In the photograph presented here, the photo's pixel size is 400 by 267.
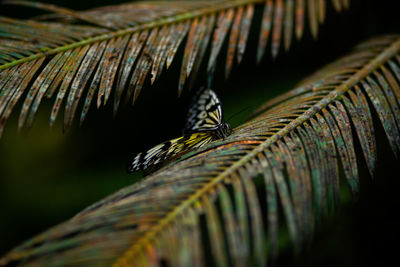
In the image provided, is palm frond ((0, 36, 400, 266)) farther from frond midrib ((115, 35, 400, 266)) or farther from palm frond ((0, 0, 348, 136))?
palm frond ((0, 0, 348, 136))

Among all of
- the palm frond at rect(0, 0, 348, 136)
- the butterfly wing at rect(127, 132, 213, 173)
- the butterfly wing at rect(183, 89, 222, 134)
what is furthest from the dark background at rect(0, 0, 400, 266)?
the palm frond at rect(0, 0, 348, 136)

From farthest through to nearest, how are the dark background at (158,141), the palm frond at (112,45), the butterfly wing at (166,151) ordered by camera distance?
the dark background at (158,141) → the butterfly wing at (166,151) → the palm frond at (112,45)

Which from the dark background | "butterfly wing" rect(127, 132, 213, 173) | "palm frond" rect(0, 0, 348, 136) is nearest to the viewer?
"palm frond" rect(0, 0, 348, 136)

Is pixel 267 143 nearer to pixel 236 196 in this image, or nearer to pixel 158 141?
pixel 236 196

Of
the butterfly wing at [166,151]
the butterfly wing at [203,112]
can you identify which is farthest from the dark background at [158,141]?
the butterfly wing at [166,151]

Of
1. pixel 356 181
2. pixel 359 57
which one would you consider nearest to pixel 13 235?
pixel 356 181

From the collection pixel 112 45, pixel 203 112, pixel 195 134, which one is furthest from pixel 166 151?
pixel 112 45

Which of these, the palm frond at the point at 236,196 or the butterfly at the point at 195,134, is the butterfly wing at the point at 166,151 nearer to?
the butterfly at the point at 195,134
